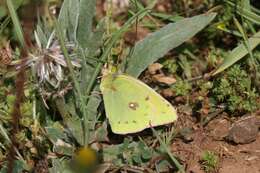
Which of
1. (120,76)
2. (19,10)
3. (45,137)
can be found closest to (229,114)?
(120,76)

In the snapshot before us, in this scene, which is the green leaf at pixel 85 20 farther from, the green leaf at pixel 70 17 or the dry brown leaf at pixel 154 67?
the dry brown leaf at pixel 154 67

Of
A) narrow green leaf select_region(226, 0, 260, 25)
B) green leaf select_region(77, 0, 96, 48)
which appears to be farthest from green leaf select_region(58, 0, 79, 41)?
narrow green leaf select_region(226, 0, 260, 25)

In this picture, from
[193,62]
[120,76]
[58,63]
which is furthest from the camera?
[193,62]

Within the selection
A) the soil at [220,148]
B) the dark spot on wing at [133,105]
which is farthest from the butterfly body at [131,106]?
the soil at [220,148]

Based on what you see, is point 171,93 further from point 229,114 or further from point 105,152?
point 105,152

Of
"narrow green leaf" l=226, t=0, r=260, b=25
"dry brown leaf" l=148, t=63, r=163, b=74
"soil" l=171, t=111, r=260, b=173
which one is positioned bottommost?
"soil" l=171, t=111, r=260, b=173

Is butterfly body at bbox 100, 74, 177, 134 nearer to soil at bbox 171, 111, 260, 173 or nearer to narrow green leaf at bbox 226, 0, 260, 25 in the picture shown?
soil at bbox 171, 111, 260, 173

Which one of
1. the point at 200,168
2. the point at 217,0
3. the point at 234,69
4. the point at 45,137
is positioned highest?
the point at 217,0
